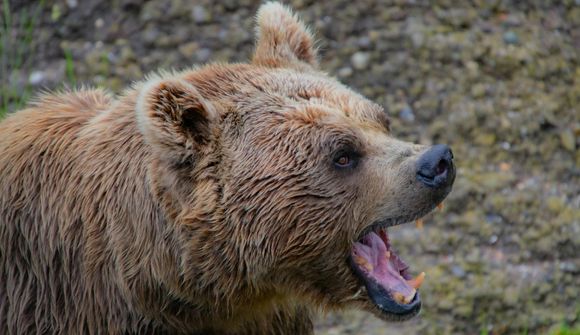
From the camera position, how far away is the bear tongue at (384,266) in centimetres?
473

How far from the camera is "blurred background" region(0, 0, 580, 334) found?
6.67 meters

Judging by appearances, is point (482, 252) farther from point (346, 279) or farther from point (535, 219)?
point (346, 279)

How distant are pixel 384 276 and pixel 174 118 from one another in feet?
3.94

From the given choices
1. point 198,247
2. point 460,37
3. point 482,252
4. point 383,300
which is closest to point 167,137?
point 198,247

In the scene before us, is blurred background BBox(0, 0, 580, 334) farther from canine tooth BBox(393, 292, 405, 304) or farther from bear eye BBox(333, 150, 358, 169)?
bear eye BBox(333, 150, 358, 169)

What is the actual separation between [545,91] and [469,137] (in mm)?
688

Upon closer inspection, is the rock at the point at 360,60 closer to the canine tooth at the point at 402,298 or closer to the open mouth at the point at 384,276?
the open mouth at the point at 384,276

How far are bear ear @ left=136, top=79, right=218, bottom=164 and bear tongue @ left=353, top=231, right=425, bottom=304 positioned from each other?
880 mm

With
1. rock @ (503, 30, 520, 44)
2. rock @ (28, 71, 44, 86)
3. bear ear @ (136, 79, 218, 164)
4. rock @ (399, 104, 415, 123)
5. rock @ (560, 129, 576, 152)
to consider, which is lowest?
rock @ (560, 129, 576, 152)

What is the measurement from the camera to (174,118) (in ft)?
14.9

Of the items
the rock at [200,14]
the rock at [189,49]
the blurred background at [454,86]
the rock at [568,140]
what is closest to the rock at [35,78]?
the blurred background at [454,86]

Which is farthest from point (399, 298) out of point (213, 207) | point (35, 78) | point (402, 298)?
point (35, 78)

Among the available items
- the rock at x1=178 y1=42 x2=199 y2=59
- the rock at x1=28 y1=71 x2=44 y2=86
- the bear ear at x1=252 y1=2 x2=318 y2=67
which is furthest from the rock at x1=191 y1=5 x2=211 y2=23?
the bear ear at x1=252 y1=2 x2=318 y2=67

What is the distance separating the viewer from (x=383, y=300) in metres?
4.70
